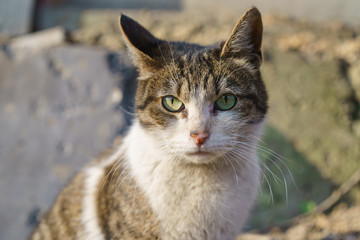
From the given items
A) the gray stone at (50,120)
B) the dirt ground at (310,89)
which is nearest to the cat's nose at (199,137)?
the gray stone at (50,120)

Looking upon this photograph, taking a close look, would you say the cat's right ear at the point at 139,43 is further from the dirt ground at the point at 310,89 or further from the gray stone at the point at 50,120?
the dirt ground at the point at 310,89

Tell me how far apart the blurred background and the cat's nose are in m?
1.77

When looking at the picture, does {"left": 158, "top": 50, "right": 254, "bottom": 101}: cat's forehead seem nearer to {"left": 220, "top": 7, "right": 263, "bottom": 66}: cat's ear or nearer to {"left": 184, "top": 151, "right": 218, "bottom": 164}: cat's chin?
{"left": 220, "top": 7, "right": 263, "bottom": 66}: cat's ear

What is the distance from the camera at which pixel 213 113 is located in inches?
80.9

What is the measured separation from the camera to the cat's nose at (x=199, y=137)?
191 centimetres

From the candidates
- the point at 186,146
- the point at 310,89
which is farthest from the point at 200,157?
the point at 310,89

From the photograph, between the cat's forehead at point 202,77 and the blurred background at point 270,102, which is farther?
the blurred background at point 270,102

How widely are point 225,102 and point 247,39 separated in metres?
0.40

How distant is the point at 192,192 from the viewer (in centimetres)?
218

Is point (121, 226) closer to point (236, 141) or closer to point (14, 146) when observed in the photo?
point (236, 141)

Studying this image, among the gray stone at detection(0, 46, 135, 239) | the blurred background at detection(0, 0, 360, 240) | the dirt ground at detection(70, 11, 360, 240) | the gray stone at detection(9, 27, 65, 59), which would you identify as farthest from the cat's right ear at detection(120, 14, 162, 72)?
the gray stone at detection(9, 27, 65, 59)

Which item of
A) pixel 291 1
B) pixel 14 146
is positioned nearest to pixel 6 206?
pixel 14 146

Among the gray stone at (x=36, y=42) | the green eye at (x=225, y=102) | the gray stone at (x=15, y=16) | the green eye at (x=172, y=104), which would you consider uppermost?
the gray stone at (x=15, y=16)

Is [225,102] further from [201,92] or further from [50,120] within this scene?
[50,120]
